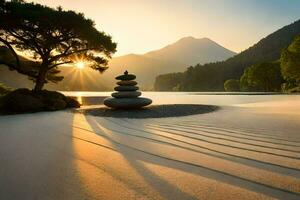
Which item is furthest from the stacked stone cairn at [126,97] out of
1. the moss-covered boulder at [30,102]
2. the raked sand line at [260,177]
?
the raked sand line at [260,177]

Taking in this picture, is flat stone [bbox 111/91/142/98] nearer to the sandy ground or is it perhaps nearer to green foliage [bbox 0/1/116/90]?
green foliage [bbox 0/1/116/90]

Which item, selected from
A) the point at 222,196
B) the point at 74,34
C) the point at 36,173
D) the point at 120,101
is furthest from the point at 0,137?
the point at 74,34

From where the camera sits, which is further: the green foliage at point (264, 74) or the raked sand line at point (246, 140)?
the green foliage at point (264, 74)

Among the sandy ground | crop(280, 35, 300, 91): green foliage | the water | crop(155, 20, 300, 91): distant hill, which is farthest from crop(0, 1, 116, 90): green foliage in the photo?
crop(155, 20, 300, 91): distant hill

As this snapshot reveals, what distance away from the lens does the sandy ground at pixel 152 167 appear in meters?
2.89

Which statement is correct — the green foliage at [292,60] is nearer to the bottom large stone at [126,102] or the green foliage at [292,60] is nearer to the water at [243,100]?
the water at [243,100]

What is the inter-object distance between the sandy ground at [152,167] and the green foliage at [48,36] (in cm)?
1204

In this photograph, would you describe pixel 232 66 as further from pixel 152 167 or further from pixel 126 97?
pixel 152 167

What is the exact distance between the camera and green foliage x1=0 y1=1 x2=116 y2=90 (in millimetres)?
16344

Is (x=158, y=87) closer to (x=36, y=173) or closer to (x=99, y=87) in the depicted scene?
(x=99, y=87)

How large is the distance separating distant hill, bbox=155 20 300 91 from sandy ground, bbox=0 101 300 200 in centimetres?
10544

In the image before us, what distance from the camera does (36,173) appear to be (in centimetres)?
360

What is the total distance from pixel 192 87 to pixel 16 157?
11608 cm

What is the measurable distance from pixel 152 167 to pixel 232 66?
11491 centimetres
